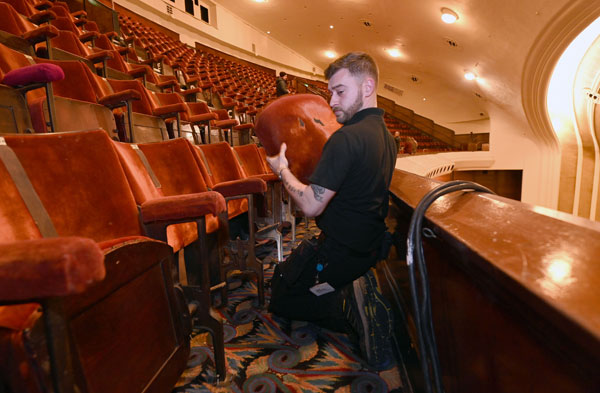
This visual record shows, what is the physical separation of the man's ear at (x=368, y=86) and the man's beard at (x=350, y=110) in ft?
0.05

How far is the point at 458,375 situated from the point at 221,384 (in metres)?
0.39

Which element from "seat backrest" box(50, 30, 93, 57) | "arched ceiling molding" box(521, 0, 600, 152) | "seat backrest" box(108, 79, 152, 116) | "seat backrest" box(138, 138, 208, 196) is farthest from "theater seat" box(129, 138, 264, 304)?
"arched ceiling molding" box(521, 0, 600, 152)

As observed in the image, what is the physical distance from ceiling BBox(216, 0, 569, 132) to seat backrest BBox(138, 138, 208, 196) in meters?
2.31

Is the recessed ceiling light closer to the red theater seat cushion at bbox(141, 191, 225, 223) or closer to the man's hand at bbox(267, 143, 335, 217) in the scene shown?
the man's hand at bbox(267, 143, 335, 217)

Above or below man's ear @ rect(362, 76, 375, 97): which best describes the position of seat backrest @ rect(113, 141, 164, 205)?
below

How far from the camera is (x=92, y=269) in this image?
0.64 feet

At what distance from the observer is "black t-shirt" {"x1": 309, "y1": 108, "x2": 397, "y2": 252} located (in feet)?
1.88

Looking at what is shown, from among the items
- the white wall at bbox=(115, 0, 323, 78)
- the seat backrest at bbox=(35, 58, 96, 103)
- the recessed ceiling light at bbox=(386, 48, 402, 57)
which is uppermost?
the white wall at bbox=(115, 0, 323, 78)

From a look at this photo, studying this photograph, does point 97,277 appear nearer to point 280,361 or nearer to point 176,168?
point 280,361

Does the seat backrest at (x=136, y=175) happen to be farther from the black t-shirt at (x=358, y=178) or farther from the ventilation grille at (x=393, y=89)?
the ventilation grille at (x=393, y=89)

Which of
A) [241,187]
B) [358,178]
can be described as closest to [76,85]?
[241,187]

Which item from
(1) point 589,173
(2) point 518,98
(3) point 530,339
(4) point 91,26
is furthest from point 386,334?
(1) point 589,173

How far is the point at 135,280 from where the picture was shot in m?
0.33

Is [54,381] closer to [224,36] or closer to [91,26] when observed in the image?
[91,26]
